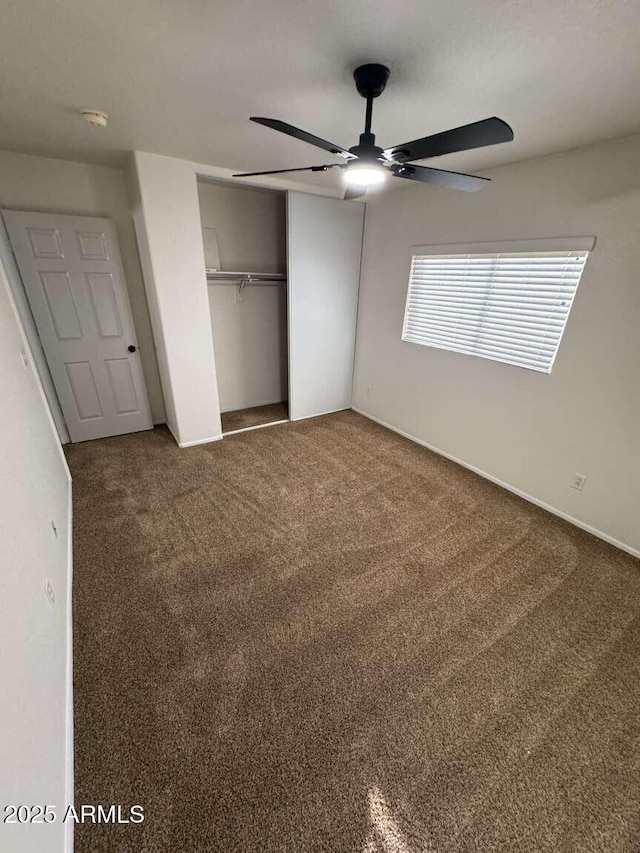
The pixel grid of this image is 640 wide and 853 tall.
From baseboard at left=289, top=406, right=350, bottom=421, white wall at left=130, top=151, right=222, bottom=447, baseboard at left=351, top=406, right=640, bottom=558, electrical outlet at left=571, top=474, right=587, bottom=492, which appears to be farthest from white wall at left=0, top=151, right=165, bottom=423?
electrical outlet at left=571, top=474, right=587, bottom=492

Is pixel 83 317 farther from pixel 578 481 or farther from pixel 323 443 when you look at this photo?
pixel 578 481

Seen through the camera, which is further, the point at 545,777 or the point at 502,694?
the point at 502,694

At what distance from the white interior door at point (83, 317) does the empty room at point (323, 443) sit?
3 cm

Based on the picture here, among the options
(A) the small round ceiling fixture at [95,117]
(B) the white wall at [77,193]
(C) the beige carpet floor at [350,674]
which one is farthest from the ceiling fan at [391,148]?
(B) the white wall at [77,193]

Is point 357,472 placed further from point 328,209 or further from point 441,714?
point 328,209

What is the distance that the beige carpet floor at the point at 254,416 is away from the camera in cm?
385

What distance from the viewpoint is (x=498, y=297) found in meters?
2.64

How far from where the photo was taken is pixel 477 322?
9.21 ft

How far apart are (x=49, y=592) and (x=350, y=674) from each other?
1379 millimetres

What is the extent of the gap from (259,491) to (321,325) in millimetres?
2062

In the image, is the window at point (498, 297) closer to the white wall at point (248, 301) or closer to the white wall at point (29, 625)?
the white wall at point (248, 301)

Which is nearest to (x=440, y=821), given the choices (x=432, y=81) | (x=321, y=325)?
(x=432, y=81)

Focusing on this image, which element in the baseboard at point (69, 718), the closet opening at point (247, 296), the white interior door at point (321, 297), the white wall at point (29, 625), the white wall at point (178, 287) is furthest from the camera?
the closet opening at point (247, 296)

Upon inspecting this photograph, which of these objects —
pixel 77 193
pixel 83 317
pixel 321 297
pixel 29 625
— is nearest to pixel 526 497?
pixel 321 297
